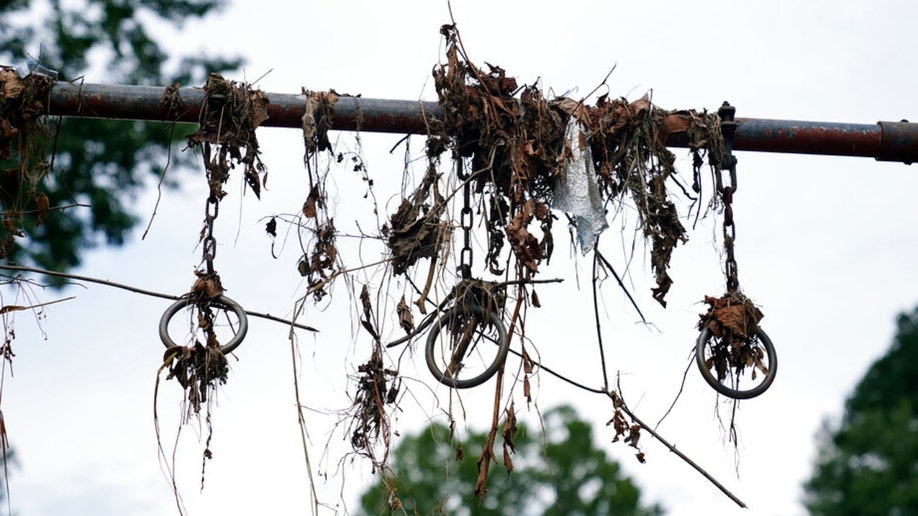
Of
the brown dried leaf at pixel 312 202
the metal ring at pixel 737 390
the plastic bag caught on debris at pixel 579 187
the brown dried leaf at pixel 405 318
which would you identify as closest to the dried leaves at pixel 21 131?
the brown dried leaf at pixel 312 202

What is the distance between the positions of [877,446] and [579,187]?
115 feet

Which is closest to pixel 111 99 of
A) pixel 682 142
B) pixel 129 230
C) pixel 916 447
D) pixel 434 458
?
pixel 682 142

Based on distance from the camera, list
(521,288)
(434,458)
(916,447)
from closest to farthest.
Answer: (521,288), (434,458), (916,447)

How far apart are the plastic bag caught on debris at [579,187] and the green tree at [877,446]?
32.7m

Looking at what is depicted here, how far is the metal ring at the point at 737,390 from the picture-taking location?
150 inches

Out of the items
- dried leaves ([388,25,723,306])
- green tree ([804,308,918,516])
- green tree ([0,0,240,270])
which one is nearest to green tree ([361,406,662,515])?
green tree ([804,308,918,516])

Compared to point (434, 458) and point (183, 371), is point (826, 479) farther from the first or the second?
point (183, 371)

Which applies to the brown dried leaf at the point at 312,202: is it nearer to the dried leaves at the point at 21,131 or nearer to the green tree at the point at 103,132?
the dried leaves at the point at 21,131

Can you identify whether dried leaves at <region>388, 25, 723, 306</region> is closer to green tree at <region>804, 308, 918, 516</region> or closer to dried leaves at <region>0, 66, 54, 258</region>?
dried leaves at <region>0, 66, 54, 258</region>

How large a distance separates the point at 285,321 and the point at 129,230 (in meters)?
8.80

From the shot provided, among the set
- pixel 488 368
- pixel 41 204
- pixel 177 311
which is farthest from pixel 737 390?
pixel 41 204

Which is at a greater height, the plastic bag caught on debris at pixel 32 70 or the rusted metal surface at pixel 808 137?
the plastic bag caught on debris at pixel 32 70

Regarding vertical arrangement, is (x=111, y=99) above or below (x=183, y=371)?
above

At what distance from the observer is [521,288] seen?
4.07 meters
